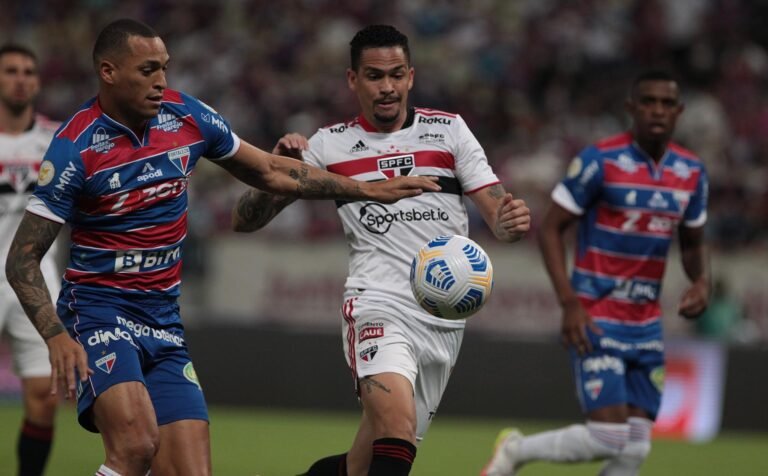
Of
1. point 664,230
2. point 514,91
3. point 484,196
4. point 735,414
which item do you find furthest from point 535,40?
point 484,196

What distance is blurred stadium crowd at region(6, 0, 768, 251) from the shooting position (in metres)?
16.0

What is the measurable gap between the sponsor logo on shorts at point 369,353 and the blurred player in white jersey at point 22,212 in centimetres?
273

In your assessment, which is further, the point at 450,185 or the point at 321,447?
the point at 321,447

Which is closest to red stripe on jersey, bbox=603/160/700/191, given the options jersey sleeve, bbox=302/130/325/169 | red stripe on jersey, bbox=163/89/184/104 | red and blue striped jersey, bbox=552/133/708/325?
red and blue striped jersey, bbox=552/133/708/325

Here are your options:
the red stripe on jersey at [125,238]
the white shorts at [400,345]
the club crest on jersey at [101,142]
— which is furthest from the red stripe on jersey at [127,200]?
the white shorts at [400,345]

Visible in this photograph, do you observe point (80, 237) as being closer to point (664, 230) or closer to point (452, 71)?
point (664, 230)

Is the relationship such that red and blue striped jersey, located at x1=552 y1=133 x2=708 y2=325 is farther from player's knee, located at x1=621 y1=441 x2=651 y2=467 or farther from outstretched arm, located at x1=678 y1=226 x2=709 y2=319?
player's knee, located at x1=621 y1=441 x2=651 y2=467

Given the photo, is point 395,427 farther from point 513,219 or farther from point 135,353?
point 135,353

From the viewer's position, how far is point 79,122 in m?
5.64

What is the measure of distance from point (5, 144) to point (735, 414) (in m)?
8.20

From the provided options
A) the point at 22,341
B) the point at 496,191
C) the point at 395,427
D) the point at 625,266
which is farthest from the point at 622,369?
the point at 22,341

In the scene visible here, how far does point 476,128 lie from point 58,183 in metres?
12.2

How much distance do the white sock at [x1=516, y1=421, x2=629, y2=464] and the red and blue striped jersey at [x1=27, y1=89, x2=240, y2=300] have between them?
305 centimetres

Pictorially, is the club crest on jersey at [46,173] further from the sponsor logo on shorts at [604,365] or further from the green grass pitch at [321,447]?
the green grass pitch at [321,447]
